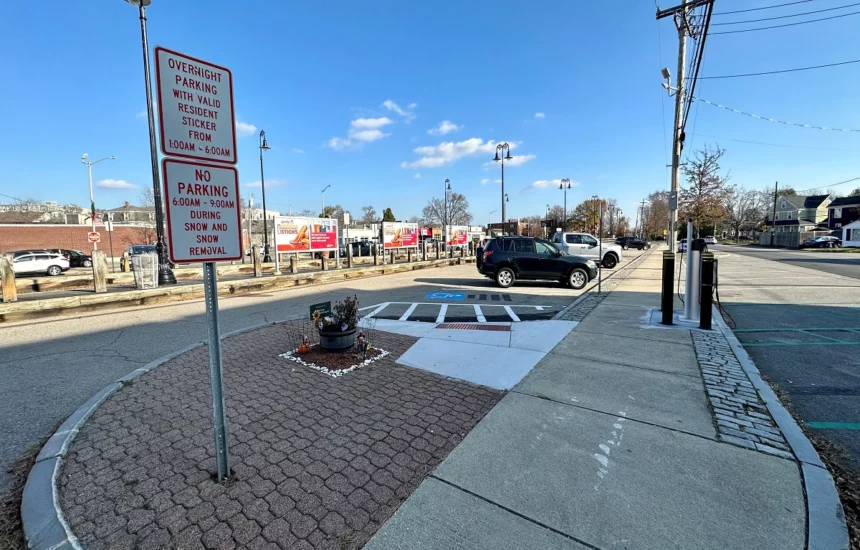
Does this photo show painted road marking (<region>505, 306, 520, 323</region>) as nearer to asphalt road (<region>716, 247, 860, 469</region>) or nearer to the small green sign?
asphalt road (<region>716, 247, 860, 469</region>)

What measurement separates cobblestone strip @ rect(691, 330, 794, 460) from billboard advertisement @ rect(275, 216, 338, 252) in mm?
16815

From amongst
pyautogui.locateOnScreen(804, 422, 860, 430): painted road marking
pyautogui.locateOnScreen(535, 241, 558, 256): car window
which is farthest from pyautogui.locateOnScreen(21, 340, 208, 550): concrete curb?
pyautogui.locateOnScreen(535, 241, 558, 256): car window

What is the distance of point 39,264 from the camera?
2467 cm

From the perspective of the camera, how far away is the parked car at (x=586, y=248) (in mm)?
22016

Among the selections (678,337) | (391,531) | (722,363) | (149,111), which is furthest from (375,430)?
(149,111)

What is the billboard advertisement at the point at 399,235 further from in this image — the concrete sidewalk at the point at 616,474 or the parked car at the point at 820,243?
the parked car at the point at 820,243

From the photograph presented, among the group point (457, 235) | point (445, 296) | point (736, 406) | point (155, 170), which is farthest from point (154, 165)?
point (457, 235)

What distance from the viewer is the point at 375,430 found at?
3.52 metres

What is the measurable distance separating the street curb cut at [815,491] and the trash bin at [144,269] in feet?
51.7

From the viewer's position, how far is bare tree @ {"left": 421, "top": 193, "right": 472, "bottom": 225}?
9162 cm

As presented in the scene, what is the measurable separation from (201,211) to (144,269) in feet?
42.7

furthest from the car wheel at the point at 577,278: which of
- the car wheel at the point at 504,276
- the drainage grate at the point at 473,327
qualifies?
the drainage grate at the point at 473,327

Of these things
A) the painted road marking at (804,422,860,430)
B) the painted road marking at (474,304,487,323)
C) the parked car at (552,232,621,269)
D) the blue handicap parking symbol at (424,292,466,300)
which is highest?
the parked car at (552,232,621,269)

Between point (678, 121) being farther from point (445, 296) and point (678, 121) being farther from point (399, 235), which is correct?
point (399, 235)
